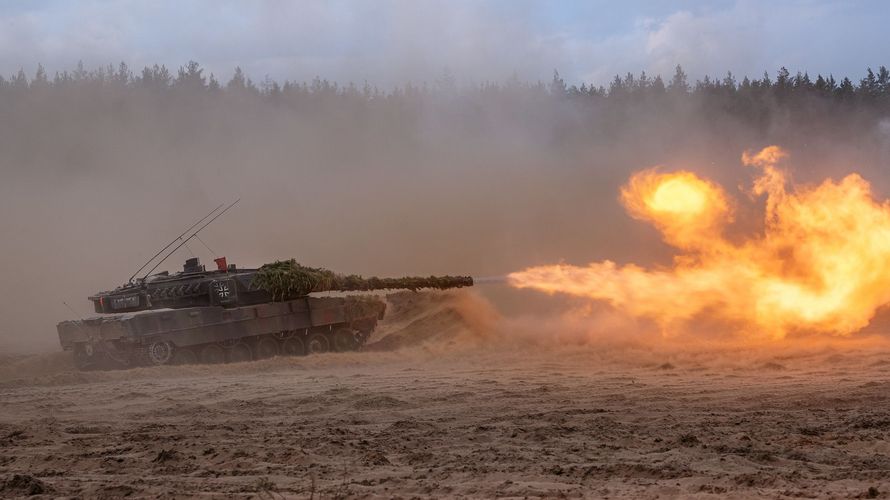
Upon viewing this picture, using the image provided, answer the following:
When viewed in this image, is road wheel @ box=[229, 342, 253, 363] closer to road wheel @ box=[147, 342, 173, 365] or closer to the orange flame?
road wheel @ box=[147, 342, 173, 365]

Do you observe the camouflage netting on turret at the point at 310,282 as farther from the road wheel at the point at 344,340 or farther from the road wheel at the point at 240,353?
the road wheel at the point at 240,353

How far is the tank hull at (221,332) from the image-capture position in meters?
19.7

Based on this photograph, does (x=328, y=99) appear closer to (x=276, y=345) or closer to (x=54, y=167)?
(x=54, y=167)

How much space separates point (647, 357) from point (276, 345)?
26.8ft

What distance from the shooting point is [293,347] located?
867 inches

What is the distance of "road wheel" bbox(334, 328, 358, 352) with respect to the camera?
75.0 feet

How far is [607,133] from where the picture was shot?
44.7m

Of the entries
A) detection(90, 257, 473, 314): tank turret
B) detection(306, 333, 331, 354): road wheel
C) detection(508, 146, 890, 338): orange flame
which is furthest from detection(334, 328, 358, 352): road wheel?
detection(508, 146, 890, 338): orange flame

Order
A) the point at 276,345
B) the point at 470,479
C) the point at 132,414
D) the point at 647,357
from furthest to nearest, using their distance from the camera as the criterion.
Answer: the point at 276,345 < the point at 647,357 < the point at 132,414 < the point at 470,479

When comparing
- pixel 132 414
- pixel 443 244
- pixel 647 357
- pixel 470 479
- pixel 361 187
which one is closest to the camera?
pixel 470 479

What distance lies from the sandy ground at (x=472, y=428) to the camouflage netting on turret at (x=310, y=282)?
2.87 m

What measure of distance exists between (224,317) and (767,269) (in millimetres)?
11675

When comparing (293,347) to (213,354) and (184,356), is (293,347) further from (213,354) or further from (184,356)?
(184,356)

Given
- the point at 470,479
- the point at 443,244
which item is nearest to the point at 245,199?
the point at 443,244
